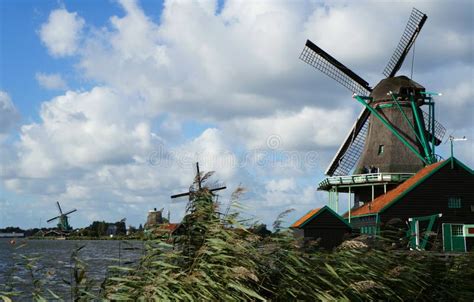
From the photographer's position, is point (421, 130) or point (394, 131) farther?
point (394, 131)

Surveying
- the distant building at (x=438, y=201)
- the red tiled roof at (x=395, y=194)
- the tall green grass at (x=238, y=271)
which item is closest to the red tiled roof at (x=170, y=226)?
the tall green grass at (x=238, y=271)

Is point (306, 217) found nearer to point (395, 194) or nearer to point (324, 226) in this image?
point (324, 226)

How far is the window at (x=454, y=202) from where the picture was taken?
95.1 ft

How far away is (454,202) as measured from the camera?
1144 inches

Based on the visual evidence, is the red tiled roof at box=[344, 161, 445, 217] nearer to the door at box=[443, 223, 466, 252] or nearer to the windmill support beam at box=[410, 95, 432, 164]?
the door at box=[443, 223, 466, 252]

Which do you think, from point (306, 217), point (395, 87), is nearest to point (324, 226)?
point (306, 217)

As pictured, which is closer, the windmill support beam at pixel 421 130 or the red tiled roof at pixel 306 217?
the red tiled roof at pixel 306 217

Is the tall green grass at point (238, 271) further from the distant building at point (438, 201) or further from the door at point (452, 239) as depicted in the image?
the distant building at point (438, 201)

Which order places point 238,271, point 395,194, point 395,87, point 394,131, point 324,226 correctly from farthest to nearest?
point 395,87
point 394,131
point 395,194
point 324,226
point 238,271

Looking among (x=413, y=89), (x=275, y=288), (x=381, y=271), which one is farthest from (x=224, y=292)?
(x=413, y=89)

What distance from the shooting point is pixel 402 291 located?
331 inches

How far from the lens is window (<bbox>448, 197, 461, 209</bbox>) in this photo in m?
29.0

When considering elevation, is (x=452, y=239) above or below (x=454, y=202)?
below

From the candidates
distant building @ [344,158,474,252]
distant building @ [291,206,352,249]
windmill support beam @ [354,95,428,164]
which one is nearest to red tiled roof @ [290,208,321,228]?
distant building @ [291,206,352,249]
